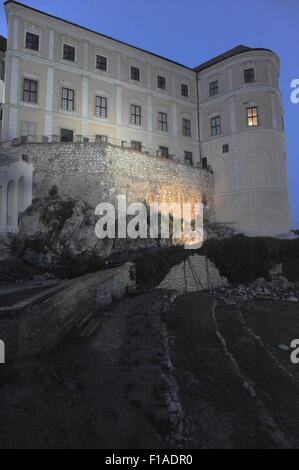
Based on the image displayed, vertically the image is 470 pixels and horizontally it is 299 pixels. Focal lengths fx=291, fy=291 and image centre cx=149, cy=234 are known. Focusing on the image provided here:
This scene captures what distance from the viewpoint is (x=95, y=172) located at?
1027 inches

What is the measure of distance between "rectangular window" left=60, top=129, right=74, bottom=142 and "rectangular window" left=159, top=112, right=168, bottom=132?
11.1 m

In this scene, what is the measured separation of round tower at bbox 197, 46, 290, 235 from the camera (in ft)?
107

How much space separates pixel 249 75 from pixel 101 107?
17.9m

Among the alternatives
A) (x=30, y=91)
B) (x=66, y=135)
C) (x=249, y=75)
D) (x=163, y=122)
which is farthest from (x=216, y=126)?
(x=30, y=91)

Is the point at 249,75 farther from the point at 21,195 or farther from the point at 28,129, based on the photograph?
the point at 21,195

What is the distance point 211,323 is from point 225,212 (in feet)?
73.1

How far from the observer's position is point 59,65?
2870cm

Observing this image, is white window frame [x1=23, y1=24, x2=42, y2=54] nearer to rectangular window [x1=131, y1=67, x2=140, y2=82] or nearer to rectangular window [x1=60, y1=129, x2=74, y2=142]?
rectangular window [x1=60, y1=129, x2=74, y2=142]

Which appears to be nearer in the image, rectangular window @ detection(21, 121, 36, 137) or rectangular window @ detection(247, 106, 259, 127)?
rectangular window @ detection(21, 121, 36, 137)

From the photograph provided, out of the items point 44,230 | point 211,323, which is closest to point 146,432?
point 211,323

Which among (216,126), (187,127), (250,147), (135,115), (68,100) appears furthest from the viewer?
(187,127)

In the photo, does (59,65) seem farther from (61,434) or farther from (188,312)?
(61,434)

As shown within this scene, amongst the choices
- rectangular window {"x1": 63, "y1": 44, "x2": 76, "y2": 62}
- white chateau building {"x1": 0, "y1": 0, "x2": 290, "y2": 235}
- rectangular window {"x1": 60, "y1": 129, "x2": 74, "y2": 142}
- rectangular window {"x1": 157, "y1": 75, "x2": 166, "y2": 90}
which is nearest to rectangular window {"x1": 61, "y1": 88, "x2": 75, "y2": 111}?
white chateau building {"x1": 0, "y1": 0, "x2": 290, "y2": 235}
